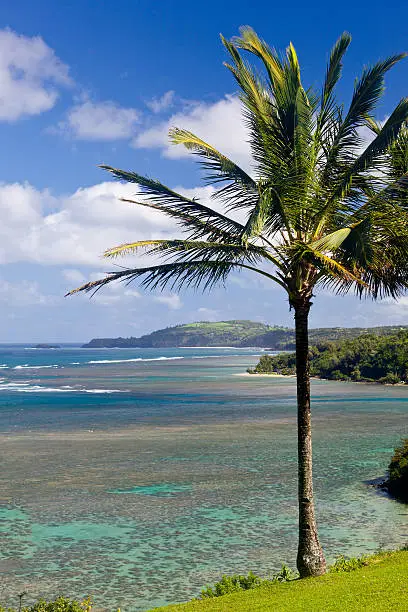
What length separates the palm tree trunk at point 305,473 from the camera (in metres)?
14.3

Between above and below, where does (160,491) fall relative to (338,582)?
below

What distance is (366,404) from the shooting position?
72.2 m

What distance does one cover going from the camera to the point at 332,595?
12.5 metres

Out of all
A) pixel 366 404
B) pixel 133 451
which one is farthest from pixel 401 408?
pixel 133 451

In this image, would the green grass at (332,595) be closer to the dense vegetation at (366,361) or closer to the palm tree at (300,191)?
the palm tree at (300,191)

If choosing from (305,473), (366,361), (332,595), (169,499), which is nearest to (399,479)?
(169,499)

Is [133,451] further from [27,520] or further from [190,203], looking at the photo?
[190,203]

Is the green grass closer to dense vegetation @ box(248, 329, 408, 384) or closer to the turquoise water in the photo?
the turquoise water

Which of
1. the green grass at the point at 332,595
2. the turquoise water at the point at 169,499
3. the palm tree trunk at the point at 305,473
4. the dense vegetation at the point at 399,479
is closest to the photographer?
the green grass at the point at 332,595

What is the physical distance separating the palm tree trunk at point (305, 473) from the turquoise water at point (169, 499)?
4503 mm

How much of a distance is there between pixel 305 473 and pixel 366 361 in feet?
Answer: 340

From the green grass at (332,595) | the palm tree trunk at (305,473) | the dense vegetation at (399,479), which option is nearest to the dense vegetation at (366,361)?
the dense vegetation at (399,479)

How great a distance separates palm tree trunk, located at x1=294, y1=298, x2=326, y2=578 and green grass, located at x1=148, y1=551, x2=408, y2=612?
418 mm

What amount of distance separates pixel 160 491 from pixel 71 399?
5134cm
